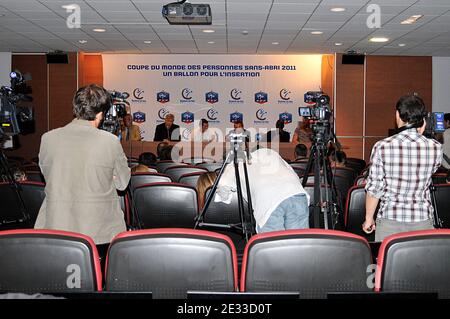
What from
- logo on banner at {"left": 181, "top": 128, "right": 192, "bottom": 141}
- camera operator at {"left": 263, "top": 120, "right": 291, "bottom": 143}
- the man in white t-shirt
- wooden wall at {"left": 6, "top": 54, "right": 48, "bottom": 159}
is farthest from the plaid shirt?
wooden wall at {"left": 6, "top": 54, "right": 48, "bottom": 159}

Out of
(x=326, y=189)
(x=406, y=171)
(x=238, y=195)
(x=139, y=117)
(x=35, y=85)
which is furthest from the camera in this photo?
(x=139, y=117)

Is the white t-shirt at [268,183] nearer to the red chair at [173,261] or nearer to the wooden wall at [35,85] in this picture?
the red chair at [173,261]

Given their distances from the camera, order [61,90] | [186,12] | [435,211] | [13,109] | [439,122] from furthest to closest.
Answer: [61,90] < [186,12] < [13,109] < [439,122] < [435,211]

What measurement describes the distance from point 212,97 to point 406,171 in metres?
11.7

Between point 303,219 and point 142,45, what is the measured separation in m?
9.54

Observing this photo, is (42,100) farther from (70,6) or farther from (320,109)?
(320,109)

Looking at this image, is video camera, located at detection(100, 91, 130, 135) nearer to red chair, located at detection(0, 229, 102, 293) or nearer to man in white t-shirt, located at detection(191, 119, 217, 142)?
red chair, located at detection(0, 229, 102, 293)

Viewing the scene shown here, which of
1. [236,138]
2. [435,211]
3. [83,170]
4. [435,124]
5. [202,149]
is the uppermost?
[435,124]

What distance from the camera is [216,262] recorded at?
7.32ft

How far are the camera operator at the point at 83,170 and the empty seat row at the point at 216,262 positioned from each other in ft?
2.30

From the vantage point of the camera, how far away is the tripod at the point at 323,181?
4531 millimetres

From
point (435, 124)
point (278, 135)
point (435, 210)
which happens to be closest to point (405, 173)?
point (435, 210)
